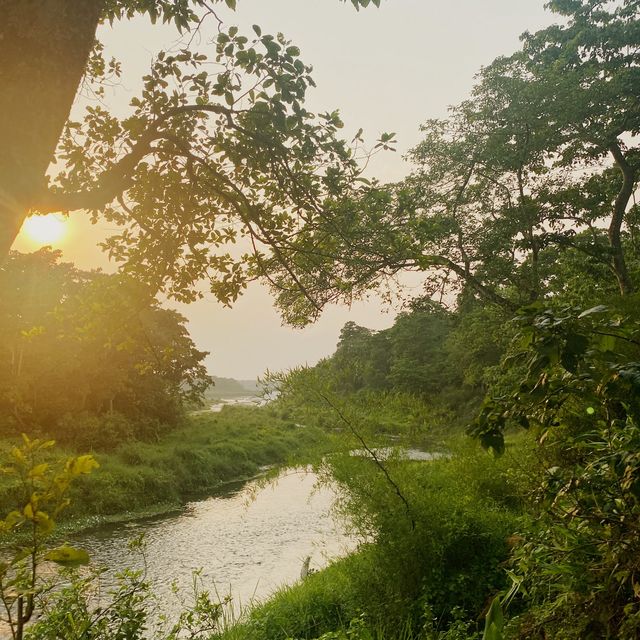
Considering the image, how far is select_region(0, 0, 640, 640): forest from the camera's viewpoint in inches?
64.7

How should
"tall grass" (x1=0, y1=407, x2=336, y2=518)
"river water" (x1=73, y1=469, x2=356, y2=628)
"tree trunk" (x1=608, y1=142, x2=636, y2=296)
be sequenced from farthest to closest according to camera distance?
"tall grass" (x1=0, y1=407, x2=336, y2=518) → "tree trunk" (x1=608, y1=142, x2=636, y2=296) → "river water" (x1=73, y1=469, x2=356, y2=628)

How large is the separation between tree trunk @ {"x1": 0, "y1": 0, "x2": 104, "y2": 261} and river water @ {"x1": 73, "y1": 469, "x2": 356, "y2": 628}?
6816mm

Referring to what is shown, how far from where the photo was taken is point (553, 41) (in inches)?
492

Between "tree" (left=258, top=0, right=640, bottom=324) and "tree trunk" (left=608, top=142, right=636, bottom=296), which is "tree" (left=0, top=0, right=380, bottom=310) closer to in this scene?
"tree" (left=258, top=0, right=640, bottom=324)

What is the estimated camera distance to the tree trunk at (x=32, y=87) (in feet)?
4.93

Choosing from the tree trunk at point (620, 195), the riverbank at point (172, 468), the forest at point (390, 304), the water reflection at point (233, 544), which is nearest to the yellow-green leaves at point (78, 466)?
the forest at point (390, 304)

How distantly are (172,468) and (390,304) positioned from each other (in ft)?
39.2

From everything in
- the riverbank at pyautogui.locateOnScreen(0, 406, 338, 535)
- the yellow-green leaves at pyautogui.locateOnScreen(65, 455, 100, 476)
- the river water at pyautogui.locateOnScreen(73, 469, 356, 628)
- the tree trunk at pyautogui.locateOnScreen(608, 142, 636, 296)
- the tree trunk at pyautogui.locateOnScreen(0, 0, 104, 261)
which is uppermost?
the tree trunk at pyautogui.locateOnScreen(608, 142, 636, 296)

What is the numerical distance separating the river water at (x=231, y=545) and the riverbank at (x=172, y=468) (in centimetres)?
105

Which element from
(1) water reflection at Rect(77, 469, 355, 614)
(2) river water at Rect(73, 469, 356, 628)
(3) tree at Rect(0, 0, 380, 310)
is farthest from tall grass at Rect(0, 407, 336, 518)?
(3) tree at Rect(0, 0, 380, 310)

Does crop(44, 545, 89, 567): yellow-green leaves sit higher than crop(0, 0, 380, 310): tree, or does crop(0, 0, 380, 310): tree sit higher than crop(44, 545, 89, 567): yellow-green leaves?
crop(0, 0, 380, 310): tree

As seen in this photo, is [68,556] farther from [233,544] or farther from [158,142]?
[233,544]

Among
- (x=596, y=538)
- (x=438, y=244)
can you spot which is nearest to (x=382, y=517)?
(x=596, y=538)

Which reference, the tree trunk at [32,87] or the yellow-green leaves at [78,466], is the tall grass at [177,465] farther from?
the tree trunk at [32,87]
